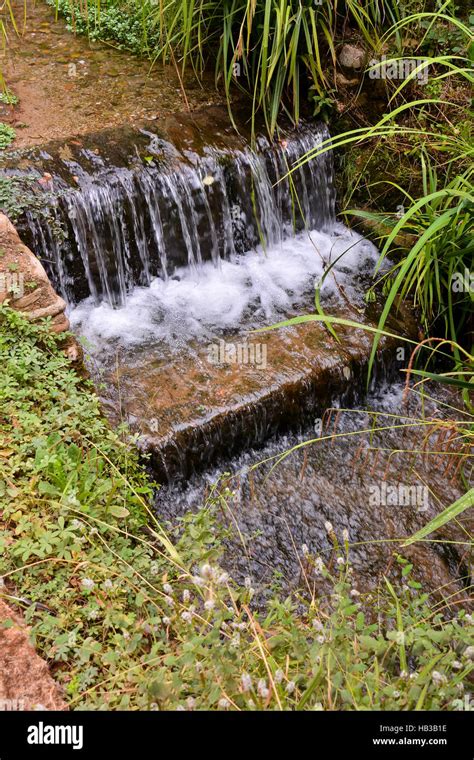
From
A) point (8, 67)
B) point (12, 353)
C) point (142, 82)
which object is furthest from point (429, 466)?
point (8, 67)

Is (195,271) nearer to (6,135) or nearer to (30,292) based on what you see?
(6,135)

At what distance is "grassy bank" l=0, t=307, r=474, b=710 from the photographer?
196 centimetres

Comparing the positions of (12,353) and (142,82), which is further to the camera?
(142,82)

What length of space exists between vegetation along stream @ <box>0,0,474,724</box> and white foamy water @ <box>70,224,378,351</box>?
2cm

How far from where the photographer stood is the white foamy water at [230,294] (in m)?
4.44

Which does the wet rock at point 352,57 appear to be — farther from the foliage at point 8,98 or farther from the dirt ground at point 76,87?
the foliage at point 8,98

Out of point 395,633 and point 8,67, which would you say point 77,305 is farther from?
point 395,633

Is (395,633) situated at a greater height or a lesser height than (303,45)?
lesser

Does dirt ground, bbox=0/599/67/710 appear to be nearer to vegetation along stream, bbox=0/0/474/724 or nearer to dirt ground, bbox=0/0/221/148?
vegetation along stream, bbox=0/0/474/724

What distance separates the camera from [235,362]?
13.9 feet

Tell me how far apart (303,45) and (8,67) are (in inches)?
93.5

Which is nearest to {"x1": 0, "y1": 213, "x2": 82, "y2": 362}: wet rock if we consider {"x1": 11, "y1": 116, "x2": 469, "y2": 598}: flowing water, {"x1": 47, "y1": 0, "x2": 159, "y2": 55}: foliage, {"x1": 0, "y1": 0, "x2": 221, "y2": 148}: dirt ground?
{"x1": 11, "y1": 116, "x2": 469, "y2": 598}: flowing water

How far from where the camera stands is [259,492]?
382cm

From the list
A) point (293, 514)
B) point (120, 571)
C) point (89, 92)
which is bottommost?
point (293, 514)
